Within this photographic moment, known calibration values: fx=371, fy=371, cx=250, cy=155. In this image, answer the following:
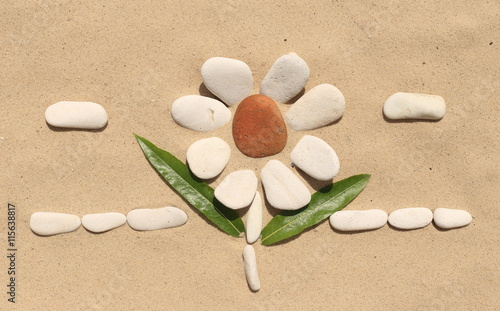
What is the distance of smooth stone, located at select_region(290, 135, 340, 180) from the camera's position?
1.11m

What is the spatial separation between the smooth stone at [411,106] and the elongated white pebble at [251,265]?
1.95 feet

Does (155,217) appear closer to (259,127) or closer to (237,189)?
(237,189)

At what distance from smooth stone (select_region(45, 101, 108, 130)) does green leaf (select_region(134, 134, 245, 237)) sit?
13 centimetres

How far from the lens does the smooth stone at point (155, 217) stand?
1.14 m

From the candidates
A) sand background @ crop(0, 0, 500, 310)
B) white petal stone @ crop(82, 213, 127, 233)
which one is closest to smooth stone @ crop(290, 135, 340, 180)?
sand background @ crop(0, 0, 500, 310)

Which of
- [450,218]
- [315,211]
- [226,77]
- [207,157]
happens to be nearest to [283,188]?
[315,211]

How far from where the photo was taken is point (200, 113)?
1.12m

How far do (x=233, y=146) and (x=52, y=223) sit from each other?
602mm

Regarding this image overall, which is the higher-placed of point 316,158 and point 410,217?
point 316,158

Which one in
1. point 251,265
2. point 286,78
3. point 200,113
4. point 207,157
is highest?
point 286,78

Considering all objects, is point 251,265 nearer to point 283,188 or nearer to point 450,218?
point 283,188

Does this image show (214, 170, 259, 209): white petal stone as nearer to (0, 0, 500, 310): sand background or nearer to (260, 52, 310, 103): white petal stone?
(0, 0, 500, 310): sand background

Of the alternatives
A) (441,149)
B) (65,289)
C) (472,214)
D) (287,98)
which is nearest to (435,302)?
(472,214)

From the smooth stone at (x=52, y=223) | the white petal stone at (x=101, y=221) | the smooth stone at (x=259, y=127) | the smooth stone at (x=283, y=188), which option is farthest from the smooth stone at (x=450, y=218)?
the smooth stone at (x=52, y=223)
